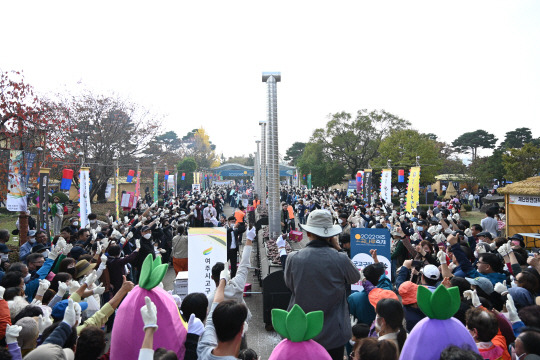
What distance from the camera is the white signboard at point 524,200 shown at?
1312 cm

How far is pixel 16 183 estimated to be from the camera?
36.4 feet

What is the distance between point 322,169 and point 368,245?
3641 cm

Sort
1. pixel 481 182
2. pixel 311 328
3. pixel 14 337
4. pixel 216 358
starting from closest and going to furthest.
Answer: pixel 311 328 → pixel 216 358 → pixel 14 337 → pixel 481 182

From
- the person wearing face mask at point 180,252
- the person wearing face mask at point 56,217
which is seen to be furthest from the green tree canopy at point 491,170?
the person wearing face mask at point 56,217

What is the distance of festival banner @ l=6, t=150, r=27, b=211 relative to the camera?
1093 centimetres

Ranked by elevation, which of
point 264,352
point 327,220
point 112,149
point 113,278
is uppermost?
point 112,149

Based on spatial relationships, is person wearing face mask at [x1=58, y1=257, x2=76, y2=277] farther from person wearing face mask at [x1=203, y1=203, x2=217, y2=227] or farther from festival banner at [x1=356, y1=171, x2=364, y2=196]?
festival banner at [x1=356, y1=171, x2=364, y2=196]

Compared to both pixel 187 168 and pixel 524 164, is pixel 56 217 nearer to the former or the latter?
pixel 524 164

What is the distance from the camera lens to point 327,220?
353 cm

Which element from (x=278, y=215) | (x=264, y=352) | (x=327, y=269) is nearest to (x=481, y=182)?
(x=278, y=215)

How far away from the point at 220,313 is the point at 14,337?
1.79 m

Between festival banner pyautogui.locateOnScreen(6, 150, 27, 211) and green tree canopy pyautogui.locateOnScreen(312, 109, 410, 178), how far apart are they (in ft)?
114

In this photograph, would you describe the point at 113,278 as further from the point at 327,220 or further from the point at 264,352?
the point at 327,220

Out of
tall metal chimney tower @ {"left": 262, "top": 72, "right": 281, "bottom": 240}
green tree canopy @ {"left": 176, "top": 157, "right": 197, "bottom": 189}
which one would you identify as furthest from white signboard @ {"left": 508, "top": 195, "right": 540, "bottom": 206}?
green tree canopy @ {"left": 176, "top": 157, "right": 197, "bottom": 189}
